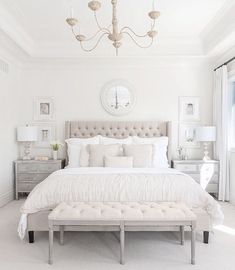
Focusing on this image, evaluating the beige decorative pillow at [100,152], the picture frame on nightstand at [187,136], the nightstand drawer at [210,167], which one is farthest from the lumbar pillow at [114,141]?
the nightstand drawer at [210,167]

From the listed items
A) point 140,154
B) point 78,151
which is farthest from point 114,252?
point 78,151

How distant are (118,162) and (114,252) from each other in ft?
6.06

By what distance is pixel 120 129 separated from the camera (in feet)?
19.6

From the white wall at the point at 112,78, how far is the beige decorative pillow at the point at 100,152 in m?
1.08

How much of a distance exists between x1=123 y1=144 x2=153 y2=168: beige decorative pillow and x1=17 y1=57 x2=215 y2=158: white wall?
3.55 ft

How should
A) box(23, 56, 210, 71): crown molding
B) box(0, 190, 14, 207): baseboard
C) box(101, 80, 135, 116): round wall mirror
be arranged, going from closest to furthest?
1. box(0, 190, 14, 207): baseboard
2. box(23, 56, 210, 71): crown molding
3. box(101, 80, 135, 116): round wall mirror

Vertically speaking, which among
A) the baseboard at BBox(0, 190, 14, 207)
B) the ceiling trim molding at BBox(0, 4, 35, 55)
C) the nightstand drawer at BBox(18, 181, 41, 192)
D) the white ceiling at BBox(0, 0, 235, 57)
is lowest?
the baseboard at BBox(0, 190, 14, 207)

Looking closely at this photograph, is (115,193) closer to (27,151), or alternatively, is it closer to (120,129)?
(120,129)

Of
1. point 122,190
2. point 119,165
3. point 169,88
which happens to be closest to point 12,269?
point 122,190

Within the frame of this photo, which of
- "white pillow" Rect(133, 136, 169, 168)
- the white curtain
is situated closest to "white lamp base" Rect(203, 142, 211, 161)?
the white curtain

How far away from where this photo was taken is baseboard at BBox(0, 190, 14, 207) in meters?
5.19

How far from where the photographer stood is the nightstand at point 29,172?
5.64 m

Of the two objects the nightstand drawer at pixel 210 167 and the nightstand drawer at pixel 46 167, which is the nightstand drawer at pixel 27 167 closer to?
the nightstand drawer at pixel 46 167

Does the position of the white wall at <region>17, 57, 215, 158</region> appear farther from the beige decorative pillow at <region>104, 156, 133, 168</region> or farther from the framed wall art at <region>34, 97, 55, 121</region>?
the beige decorative pillow at <region>104, 156, 133, 168</region>
